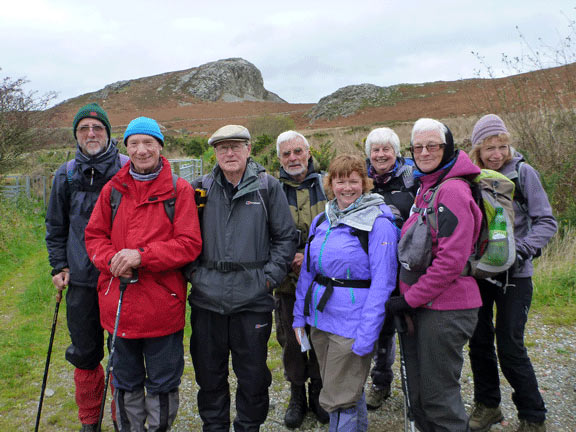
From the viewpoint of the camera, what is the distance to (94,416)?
3137mm

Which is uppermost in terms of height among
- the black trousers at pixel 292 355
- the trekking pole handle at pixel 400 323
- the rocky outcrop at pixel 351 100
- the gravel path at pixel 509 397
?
the rocky outcrop at pixel 351 100

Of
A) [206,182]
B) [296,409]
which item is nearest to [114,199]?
[206,182]

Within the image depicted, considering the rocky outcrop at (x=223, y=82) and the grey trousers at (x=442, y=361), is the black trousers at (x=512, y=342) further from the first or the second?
the rocky outcrop at (x=223, y=82)

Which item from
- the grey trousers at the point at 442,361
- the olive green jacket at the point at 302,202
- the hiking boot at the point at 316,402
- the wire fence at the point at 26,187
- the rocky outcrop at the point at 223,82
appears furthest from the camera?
the rocky outcrop at the point at 223,82

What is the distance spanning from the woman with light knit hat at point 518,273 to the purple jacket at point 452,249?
604 mm

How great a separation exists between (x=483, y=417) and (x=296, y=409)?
4.66 feet

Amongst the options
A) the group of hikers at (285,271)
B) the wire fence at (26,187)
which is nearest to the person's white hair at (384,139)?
the group of hikers at (285,271)

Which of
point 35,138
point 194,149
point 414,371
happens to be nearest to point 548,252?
point 414,371

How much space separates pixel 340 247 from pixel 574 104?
23.4 feet

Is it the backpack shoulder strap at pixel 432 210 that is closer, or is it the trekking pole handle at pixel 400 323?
the backpack shoulder strap at pixel 432 210

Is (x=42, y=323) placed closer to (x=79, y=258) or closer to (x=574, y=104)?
(x=79, y=258)

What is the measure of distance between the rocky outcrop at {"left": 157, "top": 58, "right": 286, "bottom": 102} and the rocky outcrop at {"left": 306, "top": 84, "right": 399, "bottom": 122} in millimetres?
26597

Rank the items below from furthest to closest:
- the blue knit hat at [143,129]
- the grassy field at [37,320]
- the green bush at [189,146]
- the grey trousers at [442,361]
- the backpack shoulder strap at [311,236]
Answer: the green bush at [189,146], the grassy field at [37,320], the backpack shoulder strap at [311,236], the blue knit hat at [143,129], the grey trousers at [442,361]

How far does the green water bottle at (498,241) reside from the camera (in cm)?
231
